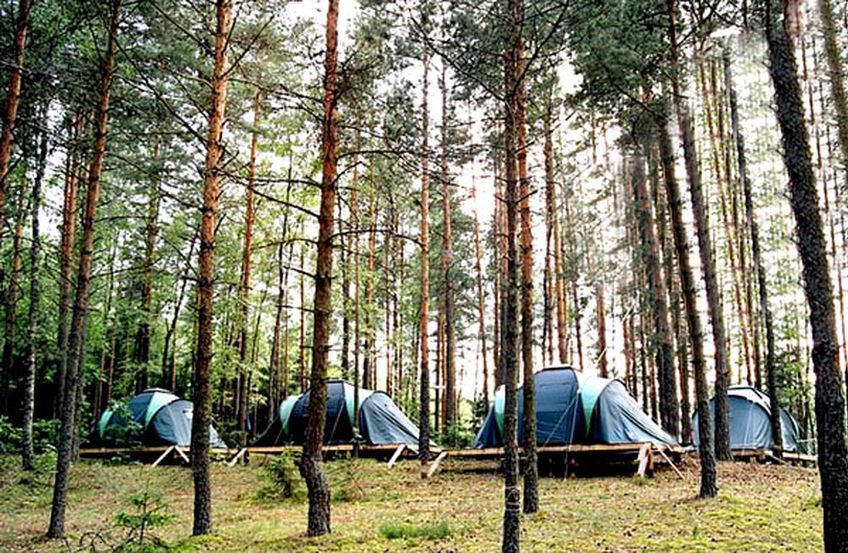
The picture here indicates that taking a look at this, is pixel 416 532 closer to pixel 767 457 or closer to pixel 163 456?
pixel 767 457

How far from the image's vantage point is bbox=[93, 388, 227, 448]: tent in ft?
56.4

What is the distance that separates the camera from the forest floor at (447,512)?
19.9 ft

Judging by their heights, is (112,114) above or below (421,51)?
below

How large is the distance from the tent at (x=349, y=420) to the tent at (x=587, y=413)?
4.52 metres

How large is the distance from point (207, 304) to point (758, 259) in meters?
12.5

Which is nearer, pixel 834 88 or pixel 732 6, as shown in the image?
pixel 732 6

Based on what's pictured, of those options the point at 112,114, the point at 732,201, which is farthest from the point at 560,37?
the point at 732,201

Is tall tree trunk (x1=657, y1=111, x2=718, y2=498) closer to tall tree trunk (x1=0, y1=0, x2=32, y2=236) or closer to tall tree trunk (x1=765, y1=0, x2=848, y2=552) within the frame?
tall tree trunk (x1=765, y1=0, x2=848, y2=552)

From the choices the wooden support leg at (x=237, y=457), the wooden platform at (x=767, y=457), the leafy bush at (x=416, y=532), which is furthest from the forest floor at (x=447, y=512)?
the wooden platform at (x=767, y=457)

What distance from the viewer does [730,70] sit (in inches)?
558

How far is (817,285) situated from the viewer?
14.9 feet

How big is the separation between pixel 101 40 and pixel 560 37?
21.1 feet

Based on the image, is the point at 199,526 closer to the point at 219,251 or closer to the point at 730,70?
the point at 219,251

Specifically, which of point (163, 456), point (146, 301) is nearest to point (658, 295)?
point (163, 456)
